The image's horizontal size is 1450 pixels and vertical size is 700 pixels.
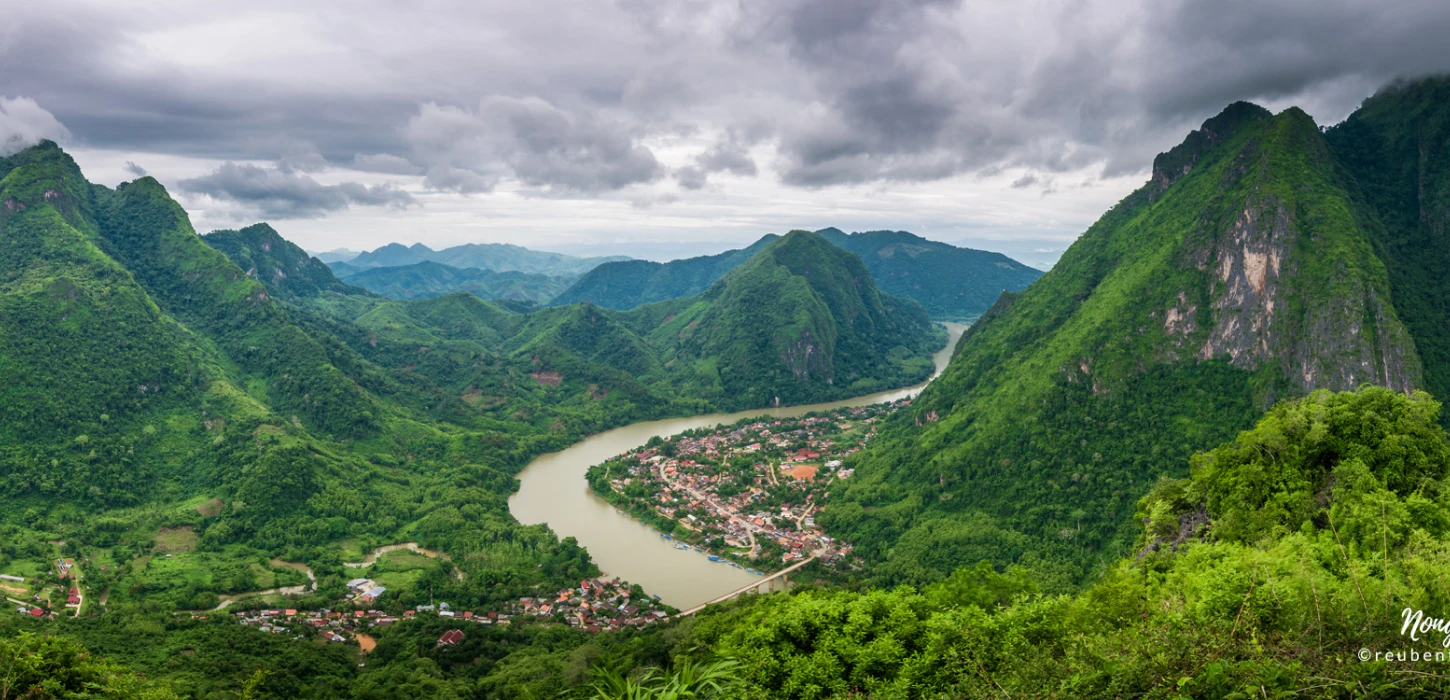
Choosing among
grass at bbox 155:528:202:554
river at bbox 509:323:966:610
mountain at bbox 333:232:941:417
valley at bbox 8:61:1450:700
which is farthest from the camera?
mountain at bbox 333:232:941:417

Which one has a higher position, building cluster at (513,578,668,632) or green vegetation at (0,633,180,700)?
green vegetation at (0,633,180,700)

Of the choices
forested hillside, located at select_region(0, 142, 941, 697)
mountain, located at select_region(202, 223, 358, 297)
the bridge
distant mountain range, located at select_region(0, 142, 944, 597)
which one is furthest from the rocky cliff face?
mountain, located at select_region(202, 223, 358, 297)

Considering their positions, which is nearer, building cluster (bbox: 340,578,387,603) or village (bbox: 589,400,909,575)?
building cluster (bbox: 340,578,387,603)

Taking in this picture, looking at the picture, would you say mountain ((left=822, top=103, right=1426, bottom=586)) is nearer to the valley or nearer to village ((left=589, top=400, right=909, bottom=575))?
the valley

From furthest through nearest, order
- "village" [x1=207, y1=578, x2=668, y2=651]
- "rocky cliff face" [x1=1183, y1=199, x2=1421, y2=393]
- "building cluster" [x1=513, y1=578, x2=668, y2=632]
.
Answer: "rocky cliff face" [x1=1183, y1=199, x2=1421, y2=393], "building cluster" [x1=513, y1=578, x2=668, y2=632], "village" [x1=207, y1=578, x2=668, y2=651]

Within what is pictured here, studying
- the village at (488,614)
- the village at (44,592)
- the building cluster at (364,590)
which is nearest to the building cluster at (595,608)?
the village at (488,614)

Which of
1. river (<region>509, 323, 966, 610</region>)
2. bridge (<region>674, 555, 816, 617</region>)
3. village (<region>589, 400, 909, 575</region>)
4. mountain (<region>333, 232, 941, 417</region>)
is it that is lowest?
river (<region>509, 323, 966, 610</region>)
